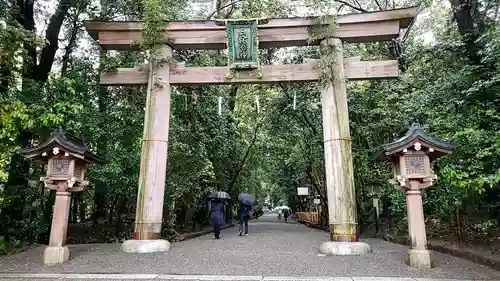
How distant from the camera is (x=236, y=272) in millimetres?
5949

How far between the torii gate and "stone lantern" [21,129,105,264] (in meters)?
1.44

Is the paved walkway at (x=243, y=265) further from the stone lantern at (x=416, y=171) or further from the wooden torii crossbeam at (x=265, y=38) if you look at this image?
the wooden torii crossbeam at (x=265, y=38)

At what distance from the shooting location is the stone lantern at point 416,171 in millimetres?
6344

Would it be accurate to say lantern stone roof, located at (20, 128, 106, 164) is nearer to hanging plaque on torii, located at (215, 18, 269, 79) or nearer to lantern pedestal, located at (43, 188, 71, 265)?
lantern pedestal, located at (43, 188, 71, 265)

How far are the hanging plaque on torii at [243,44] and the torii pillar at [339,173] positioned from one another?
6.15 feet

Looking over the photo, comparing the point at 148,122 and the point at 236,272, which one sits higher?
the point at 148,122

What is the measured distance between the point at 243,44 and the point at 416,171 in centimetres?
501

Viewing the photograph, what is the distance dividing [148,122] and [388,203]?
10019mm

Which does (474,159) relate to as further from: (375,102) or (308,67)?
(375,102)

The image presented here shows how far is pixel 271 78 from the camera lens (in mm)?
8727

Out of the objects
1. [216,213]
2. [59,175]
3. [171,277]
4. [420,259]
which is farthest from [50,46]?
[420,259]

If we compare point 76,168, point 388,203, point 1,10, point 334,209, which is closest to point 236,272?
point 334,209

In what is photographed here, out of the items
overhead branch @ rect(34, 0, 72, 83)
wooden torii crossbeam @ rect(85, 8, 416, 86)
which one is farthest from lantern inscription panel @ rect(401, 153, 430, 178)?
overhead branch @ rect(34, 0, 72, 83)

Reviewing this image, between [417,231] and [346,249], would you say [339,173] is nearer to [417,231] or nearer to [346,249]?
[346,249]
